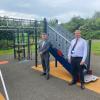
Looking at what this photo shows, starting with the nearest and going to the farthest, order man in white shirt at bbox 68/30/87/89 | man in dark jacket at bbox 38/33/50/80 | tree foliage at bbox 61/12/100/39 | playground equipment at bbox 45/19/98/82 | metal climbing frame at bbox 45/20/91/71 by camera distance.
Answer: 1. man in white shirt at bbox 68/30/87/89
2. man in dark jacket at bbox 38/33/50/80
3. playground equipment at bbox 45/19/98/82
4. metal climbing frame at bbox 45/20/91/71
5. tree foliage at bbox 61/12/100/39

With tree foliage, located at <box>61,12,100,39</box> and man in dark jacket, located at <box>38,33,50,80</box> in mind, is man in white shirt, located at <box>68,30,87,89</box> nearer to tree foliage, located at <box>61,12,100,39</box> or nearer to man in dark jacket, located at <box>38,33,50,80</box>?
man in dark jacket, located at <box>38,33,50,80</box>

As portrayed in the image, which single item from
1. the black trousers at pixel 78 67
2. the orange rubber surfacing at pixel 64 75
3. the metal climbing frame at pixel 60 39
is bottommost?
the orange rubber surfacing at pixel 64 75

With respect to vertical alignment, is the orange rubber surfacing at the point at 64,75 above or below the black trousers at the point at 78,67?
below

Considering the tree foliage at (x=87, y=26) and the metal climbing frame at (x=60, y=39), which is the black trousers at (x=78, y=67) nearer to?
the metal climbing frame at (x=60, y=39)

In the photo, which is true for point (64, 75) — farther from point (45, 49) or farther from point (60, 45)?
point (45, 49)

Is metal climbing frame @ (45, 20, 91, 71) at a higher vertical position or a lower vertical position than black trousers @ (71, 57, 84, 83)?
higher

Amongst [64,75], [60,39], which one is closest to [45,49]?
[60,39]

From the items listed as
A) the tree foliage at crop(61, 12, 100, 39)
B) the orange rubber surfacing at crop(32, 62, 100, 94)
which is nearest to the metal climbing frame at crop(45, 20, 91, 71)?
the orange rubber surfacing at crop(32, 62, 100, 94)

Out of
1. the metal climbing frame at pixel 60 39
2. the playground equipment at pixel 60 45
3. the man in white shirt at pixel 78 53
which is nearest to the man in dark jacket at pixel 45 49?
the playground equipment at pixel 60 45

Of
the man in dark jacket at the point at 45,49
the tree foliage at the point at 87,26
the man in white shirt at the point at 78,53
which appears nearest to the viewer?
the man in white shirt at the point at 78,53

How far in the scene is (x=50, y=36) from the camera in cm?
938

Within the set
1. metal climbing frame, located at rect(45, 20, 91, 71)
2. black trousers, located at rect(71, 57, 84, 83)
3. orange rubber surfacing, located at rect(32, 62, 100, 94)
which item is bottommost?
orange rubber surfacing, located at rect(32, 62, 100, 94)

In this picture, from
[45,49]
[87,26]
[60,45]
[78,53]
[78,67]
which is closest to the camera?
[78,53]

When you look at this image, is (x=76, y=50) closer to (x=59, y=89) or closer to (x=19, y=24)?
(x=59, y=89)
